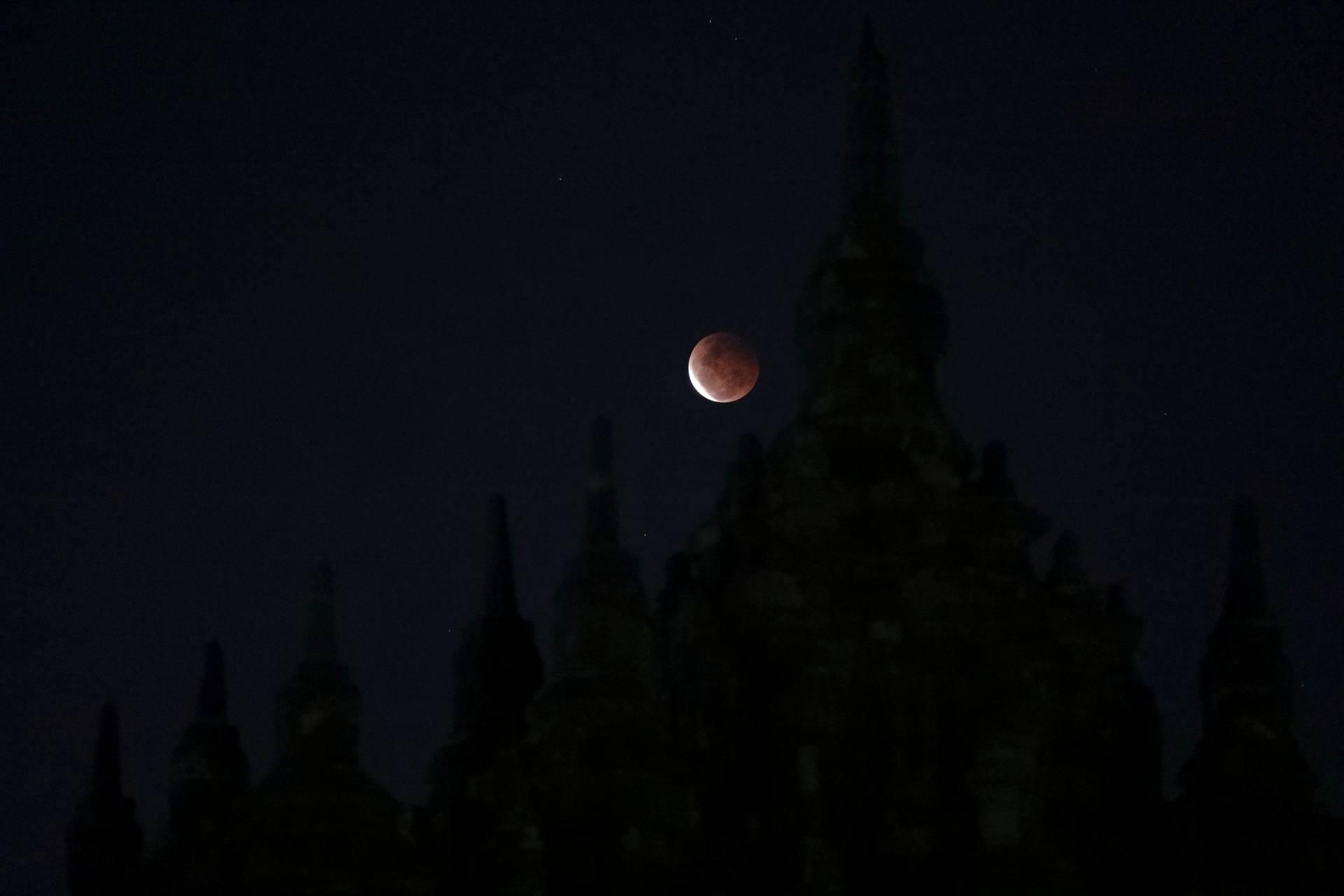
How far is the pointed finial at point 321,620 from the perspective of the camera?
37.1m

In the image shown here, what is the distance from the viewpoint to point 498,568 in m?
40.9

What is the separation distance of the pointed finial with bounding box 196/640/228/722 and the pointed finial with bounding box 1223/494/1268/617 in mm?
14846

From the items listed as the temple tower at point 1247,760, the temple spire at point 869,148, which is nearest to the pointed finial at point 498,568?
the temple spire at point 869,148

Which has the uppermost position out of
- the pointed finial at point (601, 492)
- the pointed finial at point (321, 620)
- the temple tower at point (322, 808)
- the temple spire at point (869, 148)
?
the temple spire at point (869, 148)

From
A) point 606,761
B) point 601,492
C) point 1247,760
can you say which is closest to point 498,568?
point 601,492

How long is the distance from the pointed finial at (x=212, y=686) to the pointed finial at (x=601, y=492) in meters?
5.62

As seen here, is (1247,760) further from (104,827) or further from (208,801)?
(104,827)

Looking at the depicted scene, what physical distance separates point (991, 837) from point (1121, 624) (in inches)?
266

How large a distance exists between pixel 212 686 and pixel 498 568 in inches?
179

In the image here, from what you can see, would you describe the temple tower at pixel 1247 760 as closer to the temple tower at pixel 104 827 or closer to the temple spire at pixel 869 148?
the temple spire at pixel 869 148

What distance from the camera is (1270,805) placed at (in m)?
39.1

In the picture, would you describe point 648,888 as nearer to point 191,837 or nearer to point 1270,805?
point 191,837

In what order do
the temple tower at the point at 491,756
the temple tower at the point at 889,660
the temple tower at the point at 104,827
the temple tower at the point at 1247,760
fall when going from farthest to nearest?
the temple tower at the point at 104,827
the temple tower at the point at 1247,760
the temple tower at the point at 889,660
the temple tower at the point at 491,756

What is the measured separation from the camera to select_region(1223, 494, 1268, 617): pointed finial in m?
40.9
